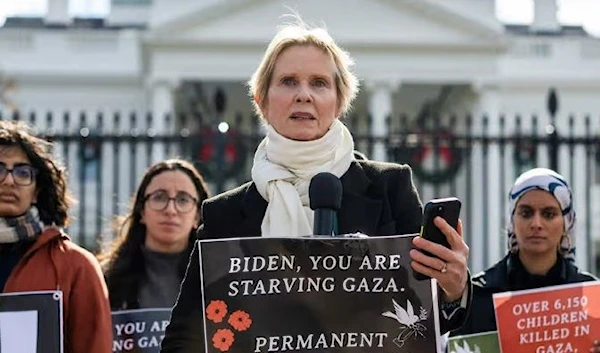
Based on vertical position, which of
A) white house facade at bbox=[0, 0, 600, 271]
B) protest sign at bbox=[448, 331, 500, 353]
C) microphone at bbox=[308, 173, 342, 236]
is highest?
white house facade at bbox=[0, 0, 600, 271]

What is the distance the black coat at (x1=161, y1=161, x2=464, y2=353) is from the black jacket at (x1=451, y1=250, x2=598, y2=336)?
1.53 metres

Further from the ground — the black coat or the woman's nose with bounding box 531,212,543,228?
the woman's nose with bounding box 531,212,543,228

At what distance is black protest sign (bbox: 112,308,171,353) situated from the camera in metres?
4.79

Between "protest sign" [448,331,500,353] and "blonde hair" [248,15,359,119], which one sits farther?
"protest sign" [448,331,500,353]

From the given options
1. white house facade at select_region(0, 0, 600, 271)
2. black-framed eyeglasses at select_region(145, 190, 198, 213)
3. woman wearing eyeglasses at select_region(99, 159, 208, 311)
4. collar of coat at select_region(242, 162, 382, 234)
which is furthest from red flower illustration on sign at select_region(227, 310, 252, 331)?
white house facade at select_region(0, 0, 600, 271)

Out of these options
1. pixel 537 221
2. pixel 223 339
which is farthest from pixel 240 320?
pixel 537 221

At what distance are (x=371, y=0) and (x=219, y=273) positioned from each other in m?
34.5

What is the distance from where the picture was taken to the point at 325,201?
247cm

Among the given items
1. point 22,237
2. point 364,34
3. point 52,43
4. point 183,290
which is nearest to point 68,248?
point 22,237

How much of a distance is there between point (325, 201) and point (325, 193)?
0.07 feet

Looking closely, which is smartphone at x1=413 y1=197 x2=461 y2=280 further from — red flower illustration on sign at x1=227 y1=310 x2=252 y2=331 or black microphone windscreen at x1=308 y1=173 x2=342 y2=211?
red flower illustration on sign at x1=227 y1=310 x2=252 y2=331

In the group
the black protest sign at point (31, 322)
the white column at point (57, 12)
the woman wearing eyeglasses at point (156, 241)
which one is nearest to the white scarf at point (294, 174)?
the black protest sign at point (31, 322)

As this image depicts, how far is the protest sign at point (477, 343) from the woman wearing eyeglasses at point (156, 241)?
5.23ft

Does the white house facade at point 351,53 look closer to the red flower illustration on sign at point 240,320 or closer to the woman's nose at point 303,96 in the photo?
the woman's nose at point 303,96
